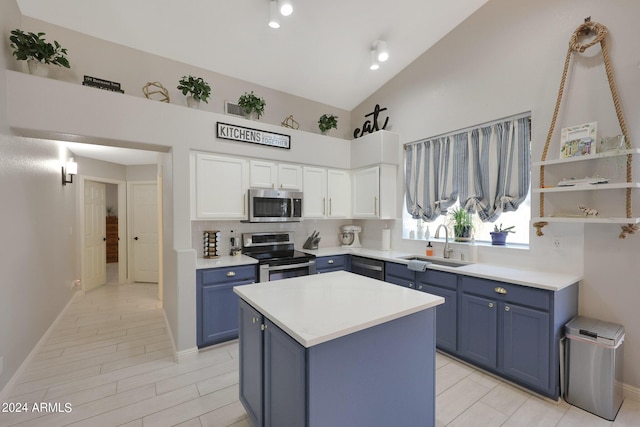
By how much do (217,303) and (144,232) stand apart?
12.9ft

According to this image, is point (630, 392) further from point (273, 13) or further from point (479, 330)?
point (273, 13)

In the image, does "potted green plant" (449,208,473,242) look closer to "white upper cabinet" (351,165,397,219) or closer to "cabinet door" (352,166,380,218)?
"white upper cabinet" (351,165,397,219)

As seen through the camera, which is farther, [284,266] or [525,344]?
[284,266]

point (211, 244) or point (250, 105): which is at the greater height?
point (250, 105)

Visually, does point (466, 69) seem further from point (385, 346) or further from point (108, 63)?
point (108, 63)

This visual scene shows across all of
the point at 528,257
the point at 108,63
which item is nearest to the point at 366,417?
the point at 528,257

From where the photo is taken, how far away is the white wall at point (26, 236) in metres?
2.32

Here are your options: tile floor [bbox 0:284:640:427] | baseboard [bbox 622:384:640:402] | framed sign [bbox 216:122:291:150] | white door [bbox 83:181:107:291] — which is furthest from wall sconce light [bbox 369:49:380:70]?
white door [bbox 83:181:107:291]

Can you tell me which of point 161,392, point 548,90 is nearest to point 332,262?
point 161,392

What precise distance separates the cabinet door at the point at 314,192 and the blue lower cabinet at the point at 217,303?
130 centimetres

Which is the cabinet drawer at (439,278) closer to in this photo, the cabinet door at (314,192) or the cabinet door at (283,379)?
the cabinet door at (314,192)

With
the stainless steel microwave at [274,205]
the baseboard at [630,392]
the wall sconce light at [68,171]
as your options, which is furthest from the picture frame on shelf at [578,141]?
the wall sconce light at [68,171]

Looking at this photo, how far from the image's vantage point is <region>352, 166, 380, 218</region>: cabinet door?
4082 mm

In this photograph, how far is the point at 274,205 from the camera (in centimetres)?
371
